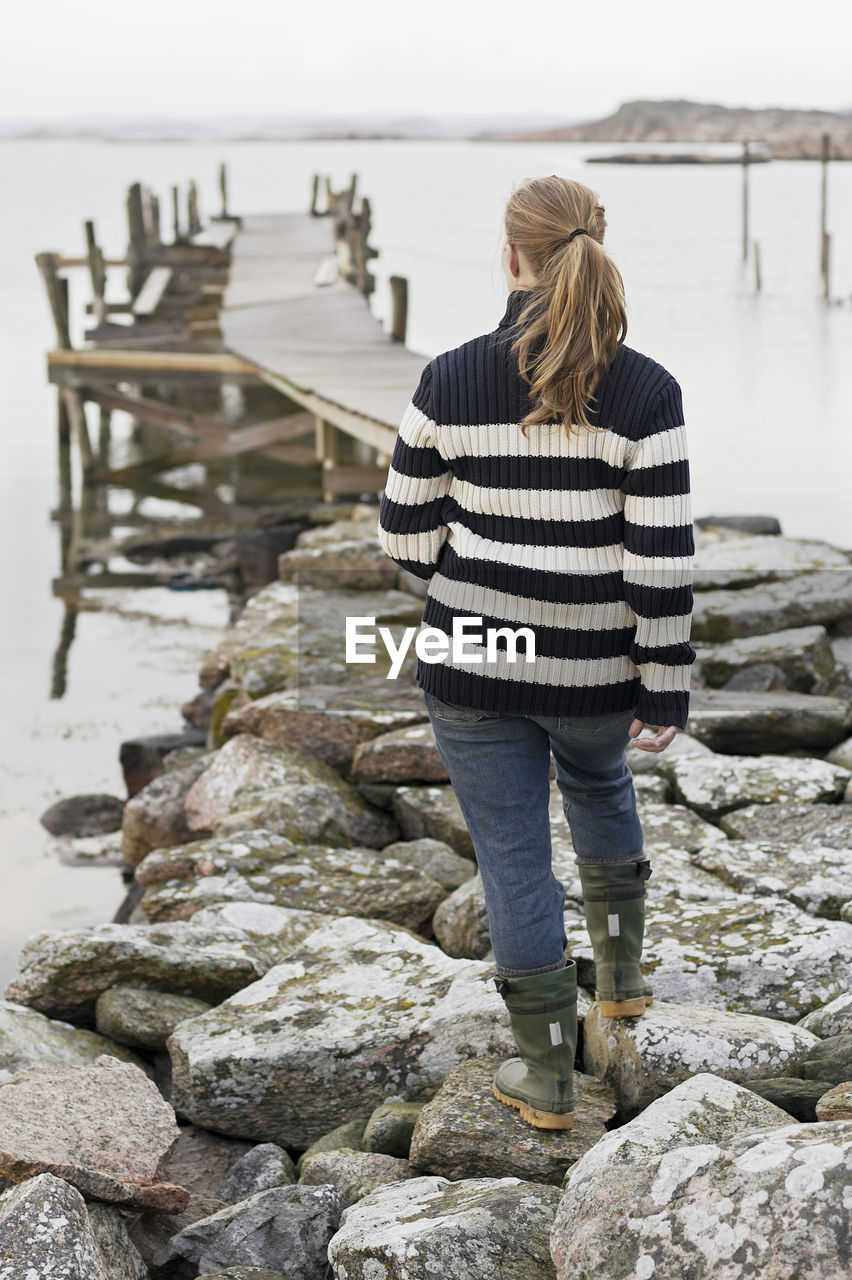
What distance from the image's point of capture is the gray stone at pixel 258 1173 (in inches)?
109

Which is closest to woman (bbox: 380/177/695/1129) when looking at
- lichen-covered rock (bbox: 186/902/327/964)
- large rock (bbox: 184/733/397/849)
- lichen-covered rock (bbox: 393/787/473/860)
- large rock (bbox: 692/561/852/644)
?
lichen-covered rock (bbox: 186/902/327/964)

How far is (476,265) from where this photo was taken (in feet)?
123

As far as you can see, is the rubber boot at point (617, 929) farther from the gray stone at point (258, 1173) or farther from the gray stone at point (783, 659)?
the gray stone at point (783, 659)

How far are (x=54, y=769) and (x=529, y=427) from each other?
5.59 m

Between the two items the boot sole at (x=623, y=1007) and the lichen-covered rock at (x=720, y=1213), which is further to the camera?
the boot sole at (x=623, y=1007)

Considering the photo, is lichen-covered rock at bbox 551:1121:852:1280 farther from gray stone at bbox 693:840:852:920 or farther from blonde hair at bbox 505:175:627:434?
gray stone at bbox 693:840:852:920

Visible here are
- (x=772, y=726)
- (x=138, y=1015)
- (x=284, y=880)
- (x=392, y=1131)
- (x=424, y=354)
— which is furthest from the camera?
(x=424, y=354)

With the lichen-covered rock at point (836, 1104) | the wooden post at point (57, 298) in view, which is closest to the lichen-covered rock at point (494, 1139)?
the lichen-covered rock at point (836, 1104)

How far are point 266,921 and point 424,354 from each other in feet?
25.9

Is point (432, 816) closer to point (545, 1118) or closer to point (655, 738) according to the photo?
point (545, 1118)

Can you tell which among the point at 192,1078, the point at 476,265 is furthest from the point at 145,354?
the point at 476,265

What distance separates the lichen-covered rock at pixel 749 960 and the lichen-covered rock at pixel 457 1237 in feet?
2.72

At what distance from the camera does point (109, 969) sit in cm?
347

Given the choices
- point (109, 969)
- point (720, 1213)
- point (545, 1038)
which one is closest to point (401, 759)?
point (109, 969)
